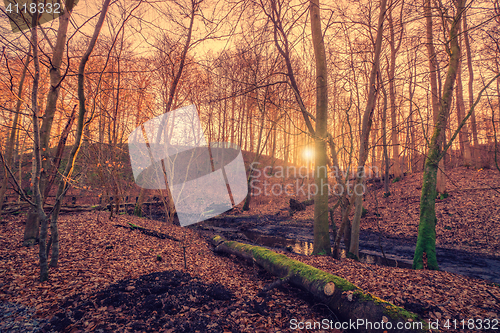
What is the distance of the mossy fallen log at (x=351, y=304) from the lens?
2.86 metres

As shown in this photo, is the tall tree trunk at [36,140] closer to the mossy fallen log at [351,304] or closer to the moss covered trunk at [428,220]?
the mossy fallen log at [351,304]

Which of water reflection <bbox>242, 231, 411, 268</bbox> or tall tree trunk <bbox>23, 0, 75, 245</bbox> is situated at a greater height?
tall tree trunk <bbox>23, 0, 75, 245</bbox>

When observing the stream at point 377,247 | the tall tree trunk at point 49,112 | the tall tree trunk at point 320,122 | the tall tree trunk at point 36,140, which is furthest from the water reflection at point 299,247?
the tall tree trunk at point 36,140

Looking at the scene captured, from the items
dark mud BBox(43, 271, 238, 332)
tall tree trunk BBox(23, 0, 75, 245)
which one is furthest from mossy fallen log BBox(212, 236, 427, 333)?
tall tree trunk BBox(23, 0, 75, 245)

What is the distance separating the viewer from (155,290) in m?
3.95

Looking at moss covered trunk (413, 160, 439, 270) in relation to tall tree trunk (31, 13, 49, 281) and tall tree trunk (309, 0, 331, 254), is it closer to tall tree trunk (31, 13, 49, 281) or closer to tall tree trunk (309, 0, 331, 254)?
tall tree trunk (309, 0, 331, 254)

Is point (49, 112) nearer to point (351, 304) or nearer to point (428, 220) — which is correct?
point (351, 304)

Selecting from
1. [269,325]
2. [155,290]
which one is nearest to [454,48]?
[269,325]

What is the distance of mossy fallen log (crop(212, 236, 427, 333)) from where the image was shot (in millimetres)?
2855

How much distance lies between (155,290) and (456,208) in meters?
14.6

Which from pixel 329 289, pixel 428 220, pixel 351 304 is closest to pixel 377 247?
pixel 428 220

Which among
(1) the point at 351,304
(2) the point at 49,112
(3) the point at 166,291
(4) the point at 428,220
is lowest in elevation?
(3) the point at 166,291

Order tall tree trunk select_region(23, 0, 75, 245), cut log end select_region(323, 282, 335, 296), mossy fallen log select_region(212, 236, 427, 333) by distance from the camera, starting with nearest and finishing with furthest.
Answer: mossy fallen log select_region(212, 236, 427, 333)
cut log end select_region(323, 282, 335, 296)
tall tree trunk select_region(23, 0, 75, 245)

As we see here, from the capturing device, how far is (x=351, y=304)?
10.9ft
